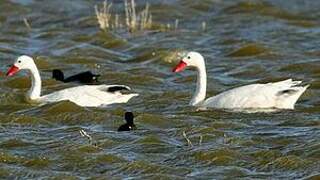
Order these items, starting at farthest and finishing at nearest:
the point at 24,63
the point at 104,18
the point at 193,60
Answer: the point at 104,18 < the point at 24,63 < the point at 193,60

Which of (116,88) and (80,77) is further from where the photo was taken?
(80,77)

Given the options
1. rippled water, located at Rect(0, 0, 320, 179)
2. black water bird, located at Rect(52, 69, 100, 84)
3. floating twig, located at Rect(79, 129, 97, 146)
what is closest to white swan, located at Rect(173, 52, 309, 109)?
rippled water, located at Rect(0, 0, 320, 179)

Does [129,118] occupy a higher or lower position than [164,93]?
higher

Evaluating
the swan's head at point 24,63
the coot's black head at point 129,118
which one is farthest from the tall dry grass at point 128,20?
the coot's black head at point 129,118

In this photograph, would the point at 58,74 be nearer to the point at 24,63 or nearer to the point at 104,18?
the point at 24,63

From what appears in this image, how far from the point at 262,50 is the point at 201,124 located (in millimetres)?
6003

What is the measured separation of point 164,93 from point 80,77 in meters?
1.74

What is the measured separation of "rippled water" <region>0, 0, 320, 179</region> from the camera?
1129 centimetres

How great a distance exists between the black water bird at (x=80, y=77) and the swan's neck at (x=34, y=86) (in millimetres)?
904

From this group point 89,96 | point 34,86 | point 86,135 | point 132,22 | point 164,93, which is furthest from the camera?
point 132,22

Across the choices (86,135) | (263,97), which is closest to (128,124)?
(86,135)

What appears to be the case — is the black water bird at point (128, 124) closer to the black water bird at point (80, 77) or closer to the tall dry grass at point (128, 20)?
the black water bird at point (80, 77)

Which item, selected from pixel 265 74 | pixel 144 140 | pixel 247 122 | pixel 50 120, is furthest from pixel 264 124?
pixel 265 74

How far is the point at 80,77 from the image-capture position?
17.0 m
